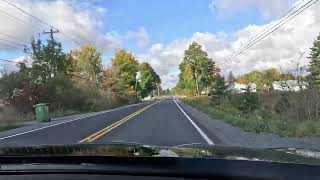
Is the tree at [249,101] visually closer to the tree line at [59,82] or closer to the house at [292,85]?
the house at [292,85]

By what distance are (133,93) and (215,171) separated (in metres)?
123

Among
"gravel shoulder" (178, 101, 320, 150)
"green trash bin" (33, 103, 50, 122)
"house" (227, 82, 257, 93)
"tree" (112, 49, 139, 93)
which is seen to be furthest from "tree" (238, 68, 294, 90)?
"tree" (112, 49, 139, 93)

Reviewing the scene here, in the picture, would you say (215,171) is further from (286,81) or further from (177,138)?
(286,81)

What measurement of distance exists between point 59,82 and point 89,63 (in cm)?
3795

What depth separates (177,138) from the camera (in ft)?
65.1

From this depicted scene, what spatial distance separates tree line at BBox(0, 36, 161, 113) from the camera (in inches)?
2215

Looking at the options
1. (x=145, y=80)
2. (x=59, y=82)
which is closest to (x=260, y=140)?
(x=59, y=82)

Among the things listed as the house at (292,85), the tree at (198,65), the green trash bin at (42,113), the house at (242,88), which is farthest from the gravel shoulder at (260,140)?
the tree at (198,65)

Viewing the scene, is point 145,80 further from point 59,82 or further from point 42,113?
point 42,113

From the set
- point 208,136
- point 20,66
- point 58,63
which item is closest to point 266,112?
point 208,136

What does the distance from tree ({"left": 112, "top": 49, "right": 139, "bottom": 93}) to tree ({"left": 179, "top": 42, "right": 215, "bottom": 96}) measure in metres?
11.7

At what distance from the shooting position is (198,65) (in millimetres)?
129250

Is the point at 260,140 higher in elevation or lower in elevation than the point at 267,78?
lower

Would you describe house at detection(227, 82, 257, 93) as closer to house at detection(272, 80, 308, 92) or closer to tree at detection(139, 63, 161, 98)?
house at detection(272, 80, 308, 92)
